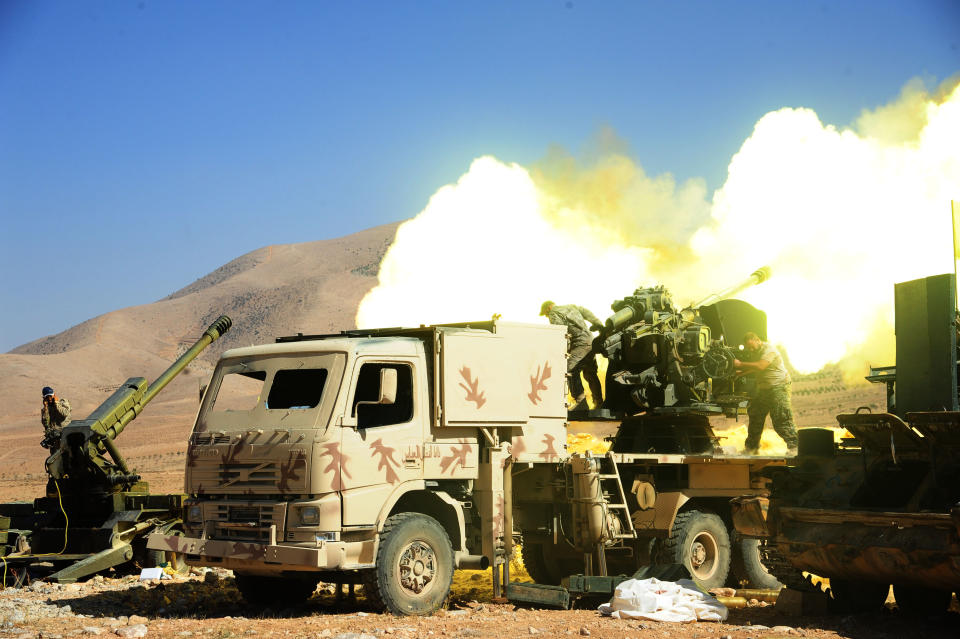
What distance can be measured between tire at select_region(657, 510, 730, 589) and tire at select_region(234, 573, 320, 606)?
4.71 m

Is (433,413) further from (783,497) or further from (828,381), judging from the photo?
(828,381)

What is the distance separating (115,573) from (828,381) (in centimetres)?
5119

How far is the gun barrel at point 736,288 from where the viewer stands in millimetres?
17078

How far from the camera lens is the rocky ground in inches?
407

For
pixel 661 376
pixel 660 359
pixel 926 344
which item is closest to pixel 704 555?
pixel 661 376

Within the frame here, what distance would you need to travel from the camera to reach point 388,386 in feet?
37.0

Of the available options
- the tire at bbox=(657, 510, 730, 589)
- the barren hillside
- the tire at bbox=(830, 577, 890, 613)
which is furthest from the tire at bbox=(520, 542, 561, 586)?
the barren hillside

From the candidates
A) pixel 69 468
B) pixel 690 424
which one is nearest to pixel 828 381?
pixel 690 424

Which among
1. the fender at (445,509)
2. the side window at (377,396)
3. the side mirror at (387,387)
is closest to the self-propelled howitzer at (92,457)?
the side window at (377,396)

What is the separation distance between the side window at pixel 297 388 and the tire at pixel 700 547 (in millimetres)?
5428

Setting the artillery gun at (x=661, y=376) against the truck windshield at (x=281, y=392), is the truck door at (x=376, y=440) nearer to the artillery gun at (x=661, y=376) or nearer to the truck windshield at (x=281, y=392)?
the truck windshield at (x=281, y=392)

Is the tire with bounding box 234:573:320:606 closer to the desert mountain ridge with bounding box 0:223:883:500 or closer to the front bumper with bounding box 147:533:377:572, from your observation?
the front bumper with bounding box 147:533:377:572

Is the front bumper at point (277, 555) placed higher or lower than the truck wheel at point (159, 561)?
higher

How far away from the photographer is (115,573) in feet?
52.3
